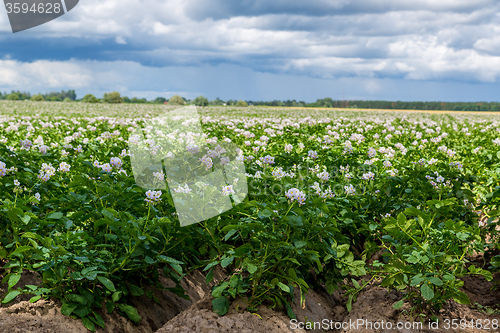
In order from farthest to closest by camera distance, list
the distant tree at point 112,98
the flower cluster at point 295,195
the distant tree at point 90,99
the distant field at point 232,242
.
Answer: the distant tree at point 90,99, the distant tree at point 112,98, the flower cluster at point 295,195, the distant field at point 232,242

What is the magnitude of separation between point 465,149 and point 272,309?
7565mm

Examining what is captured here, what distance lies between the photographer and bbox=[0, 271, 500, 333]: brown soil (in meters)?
2.75

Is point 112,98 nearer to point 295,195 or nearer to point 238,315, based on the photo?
point 295,195

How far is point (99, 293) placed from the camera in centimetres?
307

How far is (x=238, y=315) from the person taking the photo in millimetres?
2898

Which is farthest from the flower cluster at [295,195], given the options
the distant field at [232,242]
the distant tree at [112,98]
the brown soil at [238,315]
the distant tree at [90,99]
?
the distant tree at [90,99]

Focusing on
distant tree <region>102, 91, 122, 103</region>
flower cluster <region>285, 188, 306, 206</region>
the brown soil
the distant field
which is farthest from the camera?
distant tree <region>102, 91, 122, 103</region>

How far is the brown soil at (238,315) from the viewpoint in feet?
9.04

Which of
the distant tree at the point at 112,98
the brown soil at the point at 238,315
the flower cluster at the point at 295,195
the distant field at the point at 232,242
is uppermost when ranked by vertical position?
the distant tree at the point at 112,98

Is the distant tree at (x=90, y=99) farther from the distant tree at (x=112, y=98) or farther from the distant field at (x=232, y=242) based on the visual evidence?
the distant field at (x=232, y=242)

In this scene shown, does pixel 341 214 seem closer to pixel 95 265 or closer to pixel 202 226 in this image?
pixel 202 226

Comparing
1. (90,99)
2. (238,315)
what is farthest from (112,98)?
(238,315)

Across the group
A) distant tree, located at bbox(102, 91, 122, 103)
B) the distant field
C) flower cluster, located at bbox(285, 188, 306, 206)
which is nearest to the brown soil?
the distant field

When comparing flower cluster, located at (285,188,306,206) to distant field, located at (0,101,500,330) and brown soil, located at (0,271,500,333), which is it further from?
brown soil, located at (0,271,500,333)
